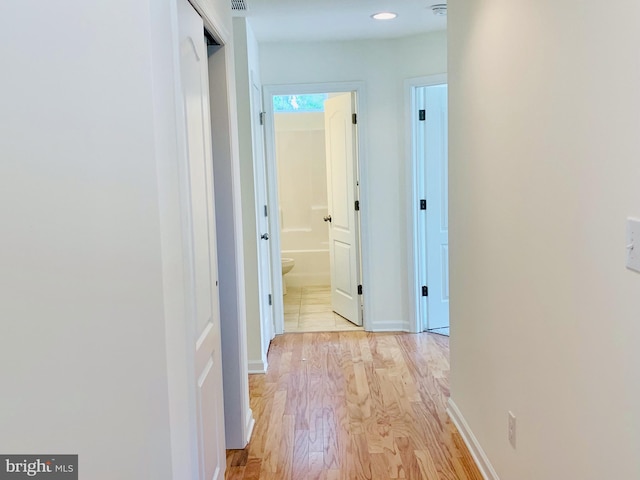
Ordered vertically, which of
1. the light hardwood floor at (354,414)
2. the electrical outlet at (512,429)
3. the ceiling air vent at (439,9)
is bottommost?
the light hardwood floor at (354,414)

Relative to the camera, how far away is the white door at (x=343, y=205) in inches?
181

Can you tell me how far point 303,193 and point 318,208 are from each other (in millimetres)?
256

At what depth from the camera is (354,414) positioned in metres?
3.08

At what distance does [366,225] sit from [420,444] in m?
2.14

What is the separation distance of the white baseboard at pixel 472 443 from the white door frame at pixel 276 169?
1744mm

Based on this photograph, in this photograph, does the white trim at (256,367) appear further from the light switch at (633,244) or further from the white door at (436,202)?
the light switch at (633,244)

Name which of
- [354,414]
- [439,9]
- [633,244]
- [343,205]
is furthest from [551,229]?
[343,205]

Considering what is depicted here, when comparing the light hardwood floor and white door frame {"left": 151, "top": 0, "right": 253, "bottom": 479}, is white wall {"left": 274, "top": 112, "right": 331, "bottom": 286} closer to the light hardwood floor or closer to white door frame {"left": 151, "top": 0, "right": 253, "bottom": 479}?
the light hardwood floor

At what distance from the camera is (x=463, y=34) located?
2.51 meters

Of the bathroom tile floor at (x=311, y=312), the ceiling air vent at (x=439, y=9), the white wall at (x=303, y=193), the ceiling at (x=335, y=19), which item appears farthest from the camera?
the white wall at (x=303, y=193)

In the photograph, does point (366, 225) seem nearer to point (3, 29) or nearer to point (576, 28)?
point (576, 28)

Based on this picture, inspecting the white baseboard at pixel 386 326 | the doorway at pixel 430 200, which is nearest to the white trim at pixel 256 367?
the white baseboard at pixel 386 326

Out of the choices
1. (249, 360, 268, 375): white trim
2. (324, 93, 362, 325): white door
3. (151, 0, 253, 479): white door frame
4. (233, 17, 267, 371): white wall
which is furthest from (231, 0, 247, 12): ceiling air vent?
(249, 360, 268, 375): white trim

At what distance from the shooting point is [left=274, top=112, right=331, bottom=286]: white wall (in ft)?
21.7
